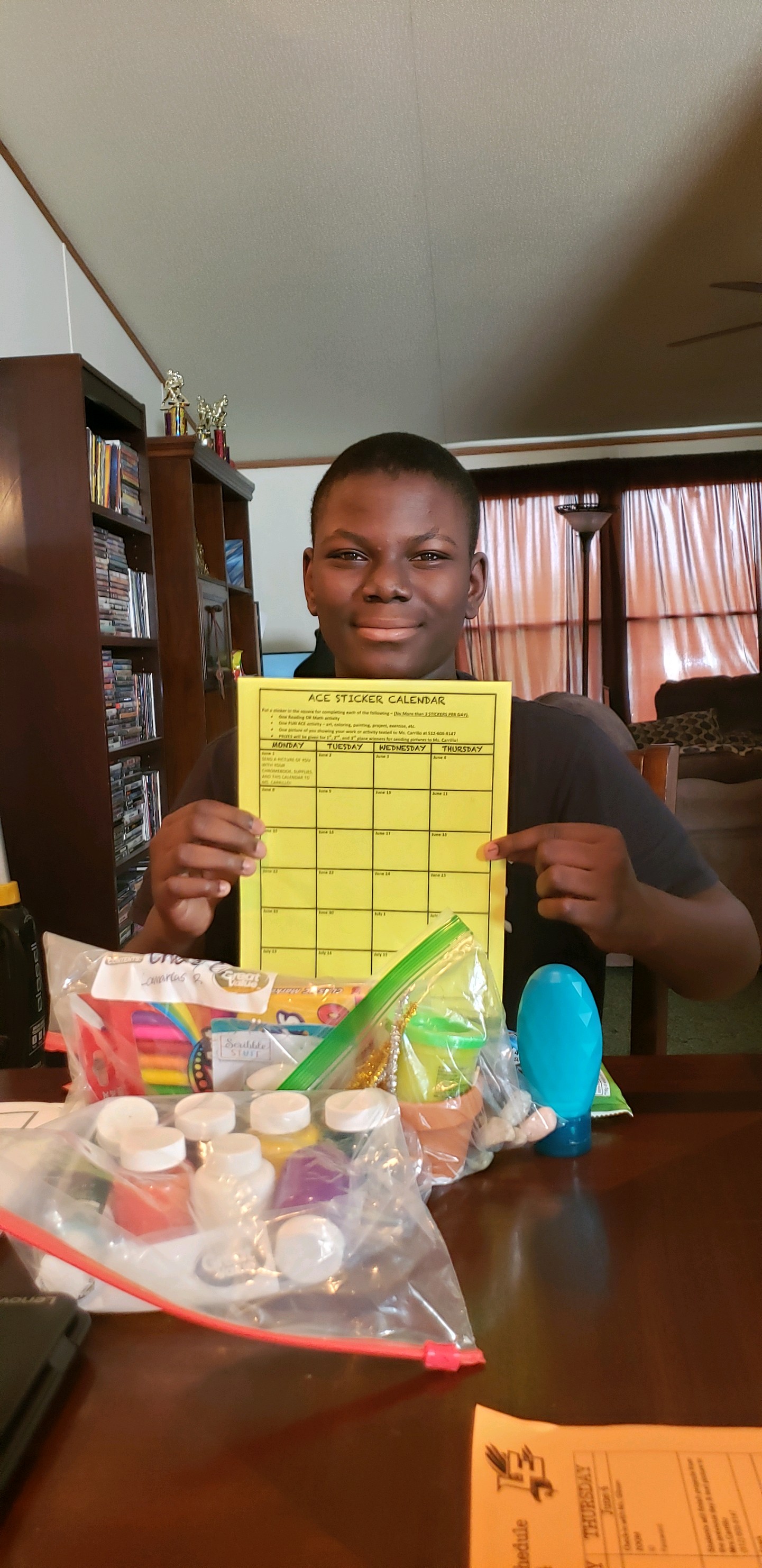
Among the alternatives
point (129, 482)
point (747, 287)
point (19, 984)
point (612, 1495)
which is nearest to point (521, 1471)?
point (612, 1495)

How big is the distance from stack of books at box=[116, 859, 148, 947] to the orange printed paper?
2.29 m

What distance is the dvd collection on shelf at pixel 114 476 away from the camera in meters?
2.67

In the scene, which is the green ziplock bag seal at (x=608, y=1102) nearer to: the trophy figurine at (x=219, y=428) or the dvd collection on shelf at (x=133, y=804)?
the dvd collection on shelf at (x=133, y=804)

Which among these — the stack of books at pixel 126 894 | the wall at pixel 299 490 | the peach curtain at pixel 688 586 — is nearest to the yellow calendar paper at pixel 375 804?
the stack of books at pixel 126 894

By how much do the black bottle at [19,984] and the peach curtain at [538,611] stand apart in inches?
196

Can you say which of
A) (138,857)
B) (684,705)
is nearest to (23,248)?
(138,857)

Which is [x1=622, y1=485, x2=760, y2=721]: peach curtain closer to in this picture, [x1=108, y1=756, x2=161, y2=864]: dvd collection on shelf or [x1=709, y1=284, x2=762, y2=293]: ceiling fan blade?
[x1=709, y1=284, x2=762, y2=293]: ceiling fan blade

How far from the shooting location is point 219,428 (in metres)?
4.31

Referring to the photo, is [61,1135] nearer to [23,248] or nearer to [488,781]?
[488,781]

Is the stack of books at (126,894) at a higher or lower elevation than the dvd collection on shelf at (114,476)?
lower

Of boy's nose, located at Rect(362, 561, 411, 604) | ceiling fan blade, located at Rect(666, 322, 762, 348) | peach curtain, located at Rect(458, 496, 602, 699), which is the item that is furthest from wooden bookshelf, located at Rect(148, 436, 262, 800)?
peach curtain, located at Rect(458, 496, 602, 699)

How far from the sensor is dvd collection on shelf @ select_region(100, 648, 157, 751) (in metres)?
2.71

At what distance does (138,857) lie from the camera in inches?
117

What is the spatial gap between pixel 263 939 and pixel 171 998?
130 millimetres
